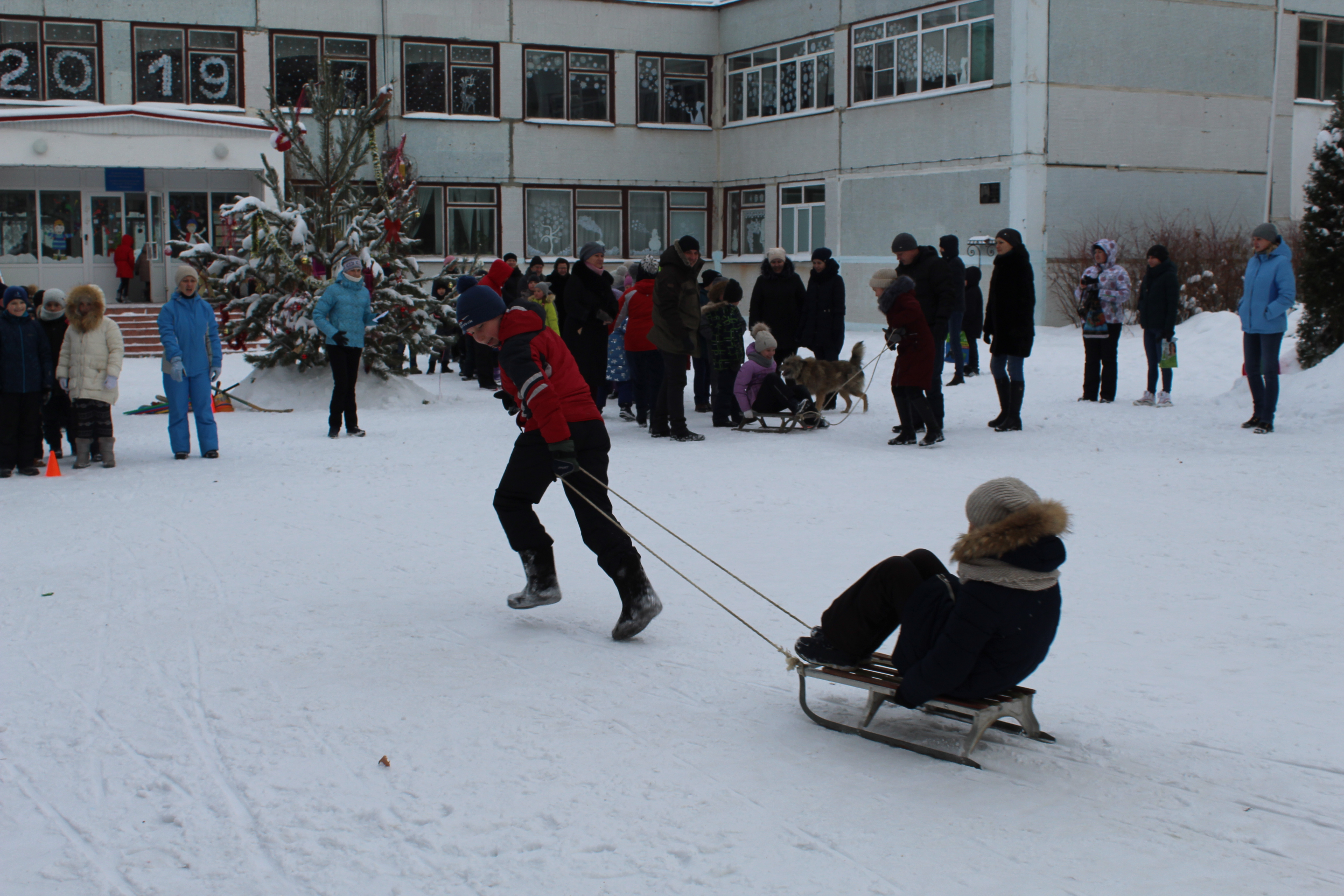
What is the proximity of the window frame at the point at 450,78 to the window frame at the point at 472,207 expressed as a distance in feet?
1.27

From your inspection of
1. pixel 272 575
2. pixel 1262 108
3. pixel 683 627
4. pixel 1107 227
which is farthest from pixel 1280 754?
pixel 1262 108

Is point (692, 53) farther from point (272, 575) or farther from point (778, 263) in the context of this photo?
point (272, 575)

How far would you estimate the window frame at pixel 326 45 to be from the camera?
29.5 meters

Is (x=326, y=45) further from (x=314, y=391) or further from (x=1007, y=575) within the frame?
(x=1007, y=575)

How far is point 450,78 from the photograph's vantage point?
102 feet

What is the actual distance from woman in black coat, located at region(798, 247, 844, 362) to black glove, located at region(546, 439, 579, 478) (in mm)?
7898

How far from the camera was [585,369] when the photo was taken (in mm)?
12922

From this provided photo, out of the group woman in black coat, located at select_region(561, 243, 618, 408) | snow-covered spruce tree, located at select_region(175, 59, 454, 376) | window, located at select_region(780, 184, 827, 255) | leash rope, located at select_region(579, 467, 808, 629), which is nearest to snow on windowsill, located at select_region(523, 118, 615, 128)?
window, located at select_region(780, 184, 827, 255)

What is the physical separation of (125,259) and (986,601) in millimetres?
27320

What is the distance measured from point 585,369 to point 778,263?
7.89 ft

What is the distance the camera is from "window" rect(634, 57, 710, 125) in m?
33.0

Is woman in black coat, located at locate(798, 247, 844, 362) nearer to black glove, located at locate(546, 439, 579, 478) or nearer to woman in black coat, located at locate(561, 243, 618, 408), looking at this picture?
woman in black coat, located at locate(561, 243, 618, 408)

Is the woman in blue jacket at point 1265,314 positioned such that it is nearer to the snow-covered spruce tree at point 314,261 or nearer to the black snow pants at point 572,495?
the black snow pants at point 572,495

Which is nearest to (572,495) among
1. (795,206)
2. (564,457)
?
(564,457)
